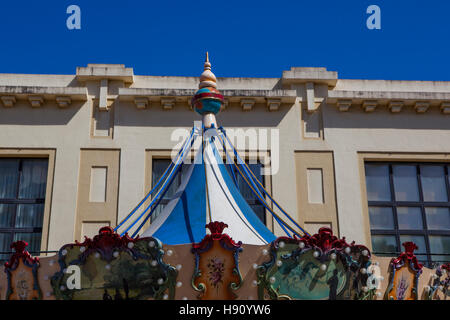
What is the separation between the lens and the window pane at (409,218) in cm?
1378

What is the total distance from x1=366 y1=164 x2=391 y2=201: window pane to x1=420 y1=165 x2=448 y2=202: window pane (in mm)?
852

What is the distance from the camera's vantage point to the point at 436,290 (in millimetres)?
8625

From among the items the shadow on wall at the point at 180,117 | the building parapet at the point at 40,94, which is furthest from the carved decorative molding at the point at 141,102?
the building parapet at the point at 40,94

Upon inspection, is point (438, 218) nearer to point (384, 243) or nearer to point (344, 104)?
point (384, 243)

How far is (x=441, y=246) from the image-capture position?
13.7m

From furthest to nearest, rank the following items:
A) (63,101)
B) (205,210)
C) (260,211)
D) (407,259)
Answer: (63,101)
(260,211)
(205,210)
(407,259)

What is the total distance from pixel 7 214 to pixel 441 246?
9705mm

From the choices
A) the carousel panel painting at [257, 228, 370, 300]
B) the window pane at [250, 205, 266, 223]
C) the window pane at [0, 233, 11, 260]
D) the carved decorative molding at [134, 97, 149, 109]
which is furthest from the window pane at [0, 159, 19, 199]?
the carousel panel painting at [257, 228, 370, 300]

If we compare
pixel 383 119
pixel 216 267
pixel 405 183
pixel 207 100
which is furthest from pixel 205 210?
pixel 383 119

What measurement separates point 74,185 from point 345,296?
24.7ft

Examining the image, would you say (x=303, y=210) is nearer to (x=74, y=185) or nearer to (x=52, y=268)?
(x=74, y=185)

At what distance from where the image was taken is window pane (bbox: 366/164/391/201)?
13984mm

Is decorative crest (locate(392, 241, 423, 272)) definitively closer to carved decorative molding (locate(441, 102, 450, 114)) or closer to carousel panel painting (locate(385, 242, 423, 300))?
carousel panel painting (locate(385, 242, 423, 300))
